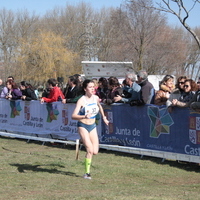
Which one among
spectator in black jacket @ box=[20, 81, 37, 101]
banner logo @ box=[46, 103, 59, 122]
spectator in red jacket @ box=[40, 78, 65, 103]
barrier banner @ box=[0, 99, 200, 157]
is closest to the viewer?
barrier banner @ box=[0, 99, 200, 157]

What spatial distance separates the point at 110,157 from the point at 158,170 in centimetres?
209

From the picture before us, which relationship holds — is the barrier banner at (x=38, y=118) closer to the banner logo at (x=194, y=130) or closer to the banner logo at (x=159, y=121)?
the banner logo at (x=159, y=121)

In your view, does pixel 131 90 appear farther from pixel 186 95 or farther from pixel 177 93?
pixel 186 95

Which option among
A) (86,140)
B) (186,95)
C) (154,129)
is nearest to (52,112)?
(154,129)

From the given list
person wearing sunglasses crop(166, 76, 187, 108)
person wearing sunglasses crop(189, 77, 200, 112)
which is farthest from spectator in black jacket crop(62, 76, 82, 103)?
person wearing sunglasses crop(189, 77, 200, 112)

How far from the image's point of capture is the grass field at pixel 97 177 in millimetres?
7145

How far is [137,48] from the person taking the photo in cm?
3722

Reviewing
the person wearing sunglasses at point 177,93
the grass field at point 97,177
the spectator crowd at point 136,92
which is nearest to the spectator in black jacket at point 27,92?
the spectator crowd at point 136,92

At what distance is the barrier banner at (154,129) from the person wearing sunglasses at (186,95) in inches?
7.1

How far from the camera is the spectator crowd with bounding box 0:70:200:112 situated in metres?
10.0

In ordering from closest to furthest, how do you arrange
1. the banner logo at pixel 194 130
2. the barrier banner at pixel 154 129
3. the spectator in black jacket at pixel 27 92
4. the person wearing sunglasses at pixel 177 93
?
the banner logo at pixel 194 130 < the barrier banner at pixel 154 129 < the person wearing sunglasses at pixel 177 93 < the spectator in black jacket at pixel 27 92

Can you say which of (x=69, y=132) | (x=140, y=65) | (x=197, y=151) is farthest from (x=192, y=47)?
(x=197, y=151)

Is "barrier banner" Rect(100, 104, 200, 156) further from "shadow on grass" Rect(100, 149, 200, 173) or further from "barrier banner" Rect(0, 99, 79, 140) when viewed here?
"barrier banner" Rect(0, 99, 79, 140)

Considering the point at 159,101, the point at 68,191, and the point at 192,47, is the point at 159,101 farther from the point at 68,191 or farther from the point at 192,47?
the point at 192,47
